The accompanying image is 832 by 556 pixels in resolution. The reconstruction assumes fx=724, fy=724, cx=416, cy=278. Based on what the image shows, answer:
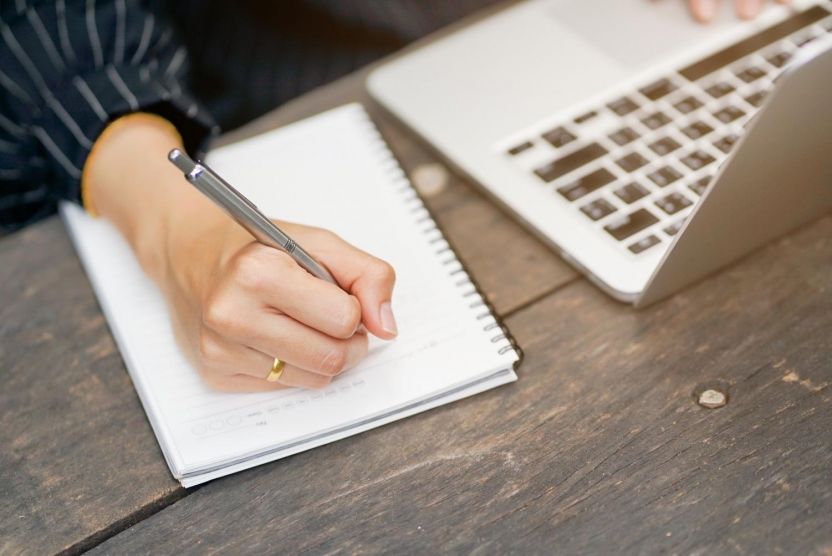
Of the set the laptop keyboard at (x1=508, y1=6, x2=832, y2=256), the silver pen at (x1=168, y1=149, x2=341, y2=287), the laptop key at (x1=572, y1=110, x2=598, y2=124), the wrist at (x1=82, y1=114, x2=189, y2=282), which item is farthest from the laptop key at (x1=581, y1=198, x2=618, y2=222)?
the wrist at (x1=82, y1=114, x2=189, y2=282)

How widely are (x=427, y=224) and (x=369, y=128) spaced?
0.48 ft

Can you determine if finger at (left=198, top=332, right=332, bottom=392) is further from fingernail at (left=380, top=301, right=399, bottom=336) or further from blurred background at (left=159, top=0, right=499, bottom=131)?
blurred background at (left=159, top=0, right=499, bottom=131)

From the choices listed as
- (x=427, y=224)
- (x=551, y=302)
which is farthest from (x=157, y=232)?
(x=551, y=302)

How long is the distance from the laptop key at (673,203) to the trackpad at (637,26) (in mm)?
185

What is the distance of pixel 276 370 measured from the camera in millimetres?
502

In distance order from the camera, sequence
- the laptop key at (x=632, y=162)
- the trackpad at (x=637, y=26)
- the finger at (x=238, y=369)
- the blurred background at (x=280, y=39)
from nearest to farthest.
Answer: the finger at (x=238, y=369) → the laptop key at (x=632, y=162) → the trackpad at (x=637, y=26) → the blurred background at (x=280, y=39)

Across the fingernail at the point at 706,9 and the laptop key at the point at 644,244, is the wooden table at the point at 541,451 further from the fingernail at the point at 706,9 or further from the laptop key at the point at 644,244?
the fingernail at the point at 706,9

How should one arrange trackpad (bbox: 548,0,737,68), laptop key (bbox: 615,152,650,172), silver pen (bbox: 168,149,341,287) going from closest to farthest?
silver pen (bbox: 168,149,341,287) < laptop key (bbox: 615,152,650,172) < trackpad (bbox: 548,0,737,68)

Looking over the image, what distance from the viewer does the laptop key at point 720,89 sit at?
2.11ft

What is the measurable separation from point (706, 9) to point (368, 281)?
18.7 inches

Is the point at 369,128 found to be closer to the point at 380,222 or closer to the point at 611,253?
the point at 380,222

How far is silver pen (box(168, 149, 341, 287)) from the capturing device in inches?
15.5

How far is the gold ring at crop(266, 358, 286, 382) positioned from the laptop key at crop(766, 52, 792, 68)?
517 millimetres

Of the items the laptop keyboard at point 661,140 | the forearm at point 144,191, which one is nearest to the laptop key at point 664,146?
the laptop keyboard at point 661,140
